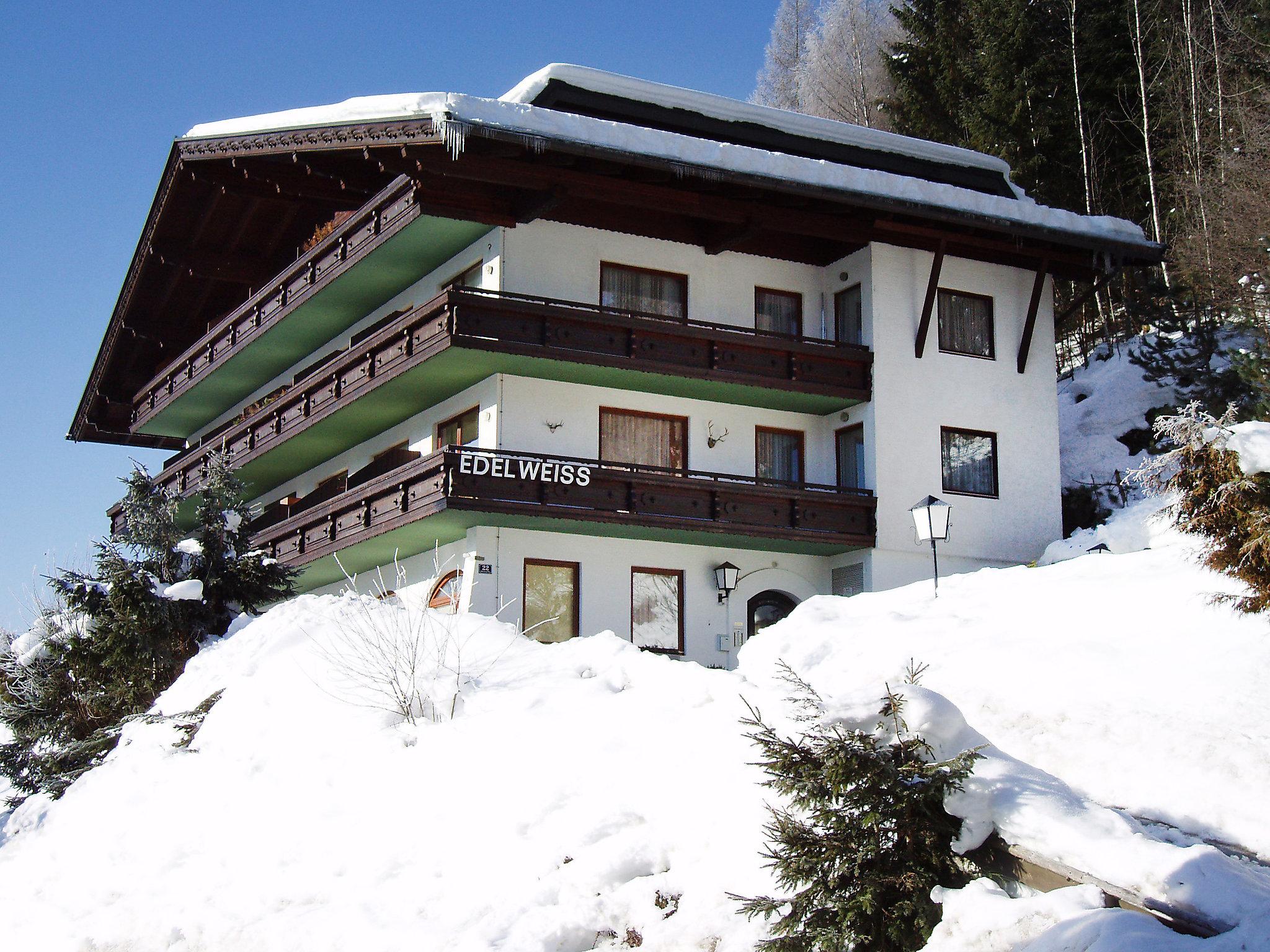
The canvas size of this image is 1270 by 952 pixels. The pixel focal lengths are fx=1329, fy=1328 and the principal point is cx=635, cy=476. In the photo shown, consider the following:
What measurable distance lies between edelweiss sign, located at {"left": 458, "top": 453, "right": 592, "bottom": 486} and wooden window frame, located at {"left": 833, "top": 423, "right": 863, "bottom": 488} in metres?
5.72

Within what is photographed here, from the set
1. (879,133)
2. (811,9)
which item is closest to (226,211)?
(879,133)

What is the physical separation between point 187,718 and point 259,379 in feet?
61.1

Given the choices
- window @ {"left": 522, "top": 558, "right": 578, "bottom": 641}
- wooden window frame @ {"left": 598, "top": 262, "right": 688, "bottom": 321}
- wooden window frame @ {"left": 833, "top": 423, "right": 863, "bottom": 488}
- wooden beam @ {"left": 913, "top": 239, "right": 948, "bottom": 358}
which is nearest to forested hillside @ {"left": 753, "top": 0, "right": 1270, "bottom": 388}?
wooden beam @ {"left": 913, "top": 239, "right": 948, "bottom": 358}

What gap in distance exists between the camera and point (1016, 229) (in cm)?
2539

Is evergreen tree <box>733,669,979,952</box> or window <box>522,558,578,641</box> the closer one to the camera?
evergreen tree <box>733,669,979,952</box>

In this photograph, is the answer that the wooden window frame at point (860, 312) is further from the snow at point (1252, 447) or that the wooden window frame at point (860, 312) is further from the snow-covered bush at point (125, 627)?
the snow at point (1252, 447)

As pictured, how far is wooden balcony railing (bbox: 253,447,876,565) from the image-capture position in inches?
850

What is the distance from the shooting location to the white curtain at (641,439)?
24.3 m

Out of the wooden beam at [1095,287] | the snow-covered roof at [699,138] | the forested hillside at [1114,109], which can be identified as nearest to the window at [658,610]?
the snow-covered roof at [699,138]

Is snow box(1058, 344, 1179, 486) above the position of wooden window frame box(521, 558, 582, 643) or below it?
above

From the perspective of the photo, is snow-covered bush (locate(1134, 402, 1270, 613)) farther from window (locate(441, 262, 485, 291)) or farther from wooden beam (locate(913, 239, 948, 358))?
window (locate(441, 262, 485, 291))

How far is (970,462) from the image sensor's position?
26.0 metres

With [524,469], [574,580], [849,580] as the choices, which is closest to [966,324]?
[849,580]

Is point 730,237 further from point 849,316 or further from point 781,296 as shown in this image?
point 849,316
